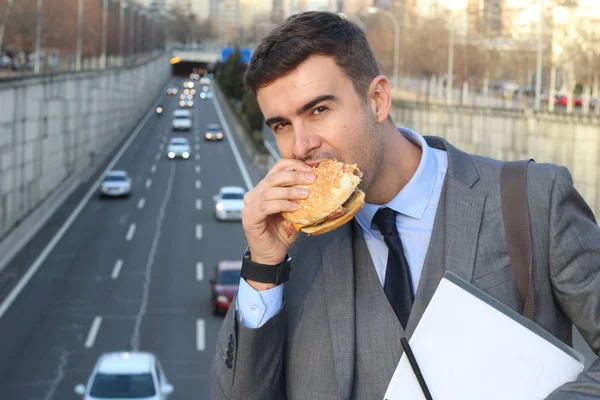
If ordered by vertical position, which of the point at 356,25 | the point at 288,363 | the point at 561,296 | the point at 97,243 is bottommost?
the point at 97,243

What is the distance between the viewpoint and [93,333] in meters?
22.8

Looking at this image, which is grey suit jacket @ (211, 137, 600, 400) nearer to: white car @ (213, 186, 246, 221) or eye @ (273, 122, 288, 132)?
eye @ (273, 122, 288, 132)

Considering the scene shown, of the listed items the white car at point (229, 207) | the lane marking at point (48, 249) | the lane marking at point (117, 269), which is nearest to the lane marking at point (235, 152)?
the white car at point (229, 207)

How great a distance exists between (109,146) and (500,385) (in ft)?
214

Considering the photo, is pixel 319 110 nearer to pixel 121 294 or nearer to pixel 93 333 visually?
pixel 93 333

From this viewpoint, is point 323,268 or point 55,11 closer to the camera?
point 323,268

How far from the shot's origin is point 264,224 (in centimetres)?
323

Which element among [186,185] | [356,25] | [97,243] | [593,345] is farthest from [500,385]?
[186,185]

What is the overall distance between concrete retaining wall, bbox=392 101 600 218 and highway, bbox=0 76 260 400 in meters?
8.84

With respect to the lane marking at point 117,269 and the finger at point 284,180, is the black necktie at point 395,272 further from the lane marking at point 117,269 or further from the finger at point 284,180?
the lane marking at point 117,269

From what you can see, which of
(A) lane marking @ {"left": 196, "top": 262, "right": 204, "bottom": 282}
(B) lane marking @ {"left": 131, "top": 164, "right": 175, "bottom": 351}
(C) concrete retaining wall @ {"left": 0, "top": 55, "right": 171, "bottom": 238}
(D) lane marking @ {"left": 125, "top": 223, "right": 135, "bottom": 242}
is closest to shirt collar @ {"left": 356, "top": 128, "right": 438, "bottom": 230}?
(B) lane marking @ {"left": 131, "top": 164, "right": 175, "bottom": 351}

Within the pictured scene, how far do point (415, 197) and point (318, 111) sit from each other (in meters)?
0.44

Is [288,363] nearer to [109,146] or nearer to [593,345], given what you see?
[593,345]

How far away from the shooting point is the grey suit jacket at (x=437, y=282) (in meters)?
3.12
